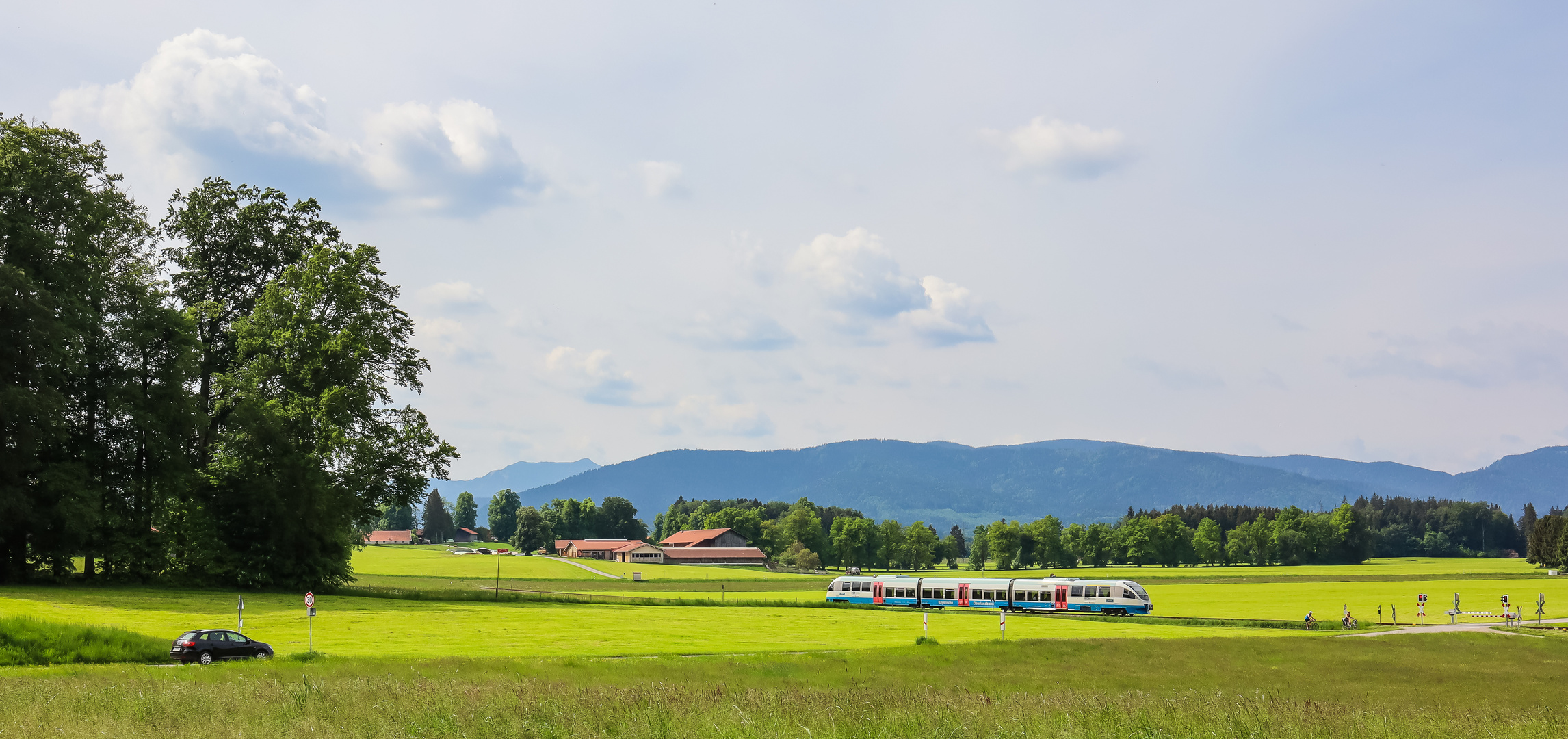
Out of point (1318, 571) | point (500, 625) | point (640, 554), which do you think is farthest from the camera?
point (640, 554)

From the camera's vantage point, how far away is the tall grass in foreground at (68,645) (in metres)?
26.5

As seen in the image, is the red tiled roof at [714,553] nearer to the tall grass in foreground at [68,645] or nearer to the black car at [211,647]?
the black car at [211,647]

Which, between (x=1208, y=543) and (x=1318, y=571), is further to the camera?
(x=1208, y=543)

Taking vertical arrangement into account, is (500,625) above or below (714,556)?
above

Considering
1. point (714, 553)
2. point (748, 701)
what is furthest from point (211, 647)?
point (714, 553)

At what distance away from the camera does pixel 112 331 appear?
51.4 meters

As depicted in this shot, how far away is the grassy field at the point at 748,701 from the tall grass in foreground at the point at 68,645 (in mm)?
1827

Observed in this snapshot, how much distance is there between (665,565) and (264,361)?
123956 millimetres

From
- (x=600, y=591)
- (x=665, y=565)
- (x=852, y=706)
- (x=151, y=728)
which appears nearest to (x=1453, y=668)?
(x=852, y=706)

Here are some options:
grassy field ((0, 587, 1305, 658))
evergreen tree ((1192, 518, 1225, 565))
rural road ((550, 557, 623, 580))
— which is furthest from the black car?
evergreen tree ((1192, 518, 1225, 565))

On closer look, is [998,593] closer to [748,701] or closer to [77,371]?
[77,371]

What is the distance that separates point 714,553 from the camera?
627 feet

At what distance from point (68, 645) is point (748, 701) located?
22234mm

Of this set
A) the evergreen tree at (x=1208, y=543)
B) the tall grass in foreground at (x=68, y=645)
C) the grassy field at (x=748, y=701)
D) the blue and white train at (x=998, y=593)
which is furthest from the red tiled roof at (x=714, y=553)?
the tall grass in foreground at (x=68, y=645)
